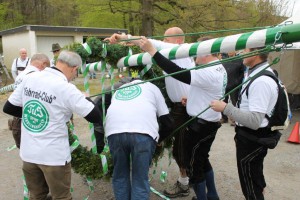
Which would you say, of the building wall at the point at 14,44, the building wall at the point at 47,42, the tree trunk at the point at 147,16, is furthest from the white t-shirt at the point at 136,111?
the building wall at the point at 14,44

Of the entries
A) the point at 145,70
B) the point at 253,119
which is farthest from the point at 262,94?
the point at 145,70

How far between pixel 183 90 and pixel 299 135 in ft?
13.4

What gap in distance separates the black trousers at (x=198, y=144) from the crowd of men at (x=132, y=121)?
0.4 inches

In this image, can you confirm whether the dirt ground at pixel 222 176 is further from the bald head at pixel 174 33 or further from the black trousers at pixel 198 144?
the bald head at pixel 174 33

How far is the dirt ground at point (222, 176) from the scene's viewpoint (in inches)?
160

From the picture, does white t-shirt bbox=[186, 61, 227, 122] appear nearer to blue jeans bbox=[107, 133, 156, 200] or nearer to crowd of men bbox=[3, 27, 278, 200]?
crowd of men bbox=[3, 27, 278, 200]

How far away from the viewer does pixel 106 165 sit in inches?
130

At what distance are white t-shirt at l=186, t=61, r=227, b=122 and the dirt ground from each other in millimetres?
1333

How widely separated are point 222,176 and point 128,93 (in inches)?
95.3

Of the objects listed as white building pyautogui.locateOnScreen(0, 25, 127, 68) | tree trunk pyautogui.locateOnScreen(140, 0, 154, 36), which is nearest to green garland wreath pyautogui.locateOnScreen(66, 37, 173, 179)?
tree trunk pyautogui.locateOnScreen(140, 0, 154, 36)

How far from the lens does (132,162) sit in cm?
281

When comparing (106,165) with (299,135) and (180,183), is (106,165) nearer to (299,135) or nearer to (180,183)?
(180,183)

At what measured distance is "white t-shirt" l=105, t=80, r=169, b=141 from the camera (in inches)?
109

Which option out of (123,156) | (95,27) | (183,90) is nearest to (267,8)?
(95,27)
